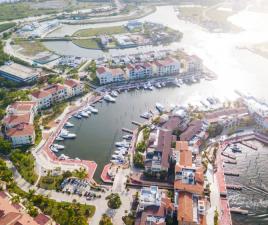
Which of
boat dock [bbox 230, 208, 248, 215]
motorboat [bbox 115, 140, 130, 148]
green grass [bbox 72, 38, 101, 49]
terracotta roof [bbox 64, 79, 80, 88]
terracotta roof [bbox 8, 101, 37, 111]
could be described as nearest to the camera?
boat dock [bbox 230, 208, 248, 215]

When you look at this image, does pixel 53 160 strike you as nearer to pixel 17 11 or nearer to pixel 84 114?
pixel 84 114

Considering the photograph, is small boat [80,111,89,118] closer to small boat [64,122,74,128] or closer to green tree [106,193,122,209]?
small boat [64,122,74,128]

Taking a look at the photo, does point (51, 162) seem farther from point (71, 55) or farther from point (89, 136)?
point (71, 55)

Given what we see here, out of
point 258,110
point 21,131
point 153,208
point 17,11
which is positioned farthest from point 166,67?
point 17,11

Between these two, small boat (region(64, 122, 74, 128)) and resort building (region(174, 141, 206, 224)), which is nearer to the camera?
resort building (region(174, 141, 206, 224))

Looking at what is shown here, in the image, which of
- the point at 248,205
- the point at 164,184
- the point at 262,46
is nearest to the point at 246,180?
the point at 248,205

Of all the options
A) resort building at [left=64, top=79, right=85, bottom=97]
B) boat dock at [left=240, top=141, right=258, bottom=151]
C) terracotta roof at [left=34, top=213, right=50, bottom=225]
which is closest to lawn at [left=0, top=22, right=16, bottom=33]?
resort building at [left=64, top=79, right=85, bottom=97]
